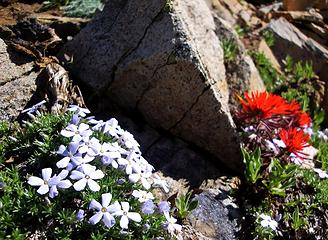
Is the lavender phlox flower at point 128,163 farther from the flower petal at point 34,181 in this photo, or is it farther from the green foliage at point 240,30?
the green foliage at point 240,30

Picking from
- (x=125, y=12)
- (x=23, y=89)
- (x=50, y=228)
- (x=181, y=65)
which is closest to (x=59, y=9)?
(x=125, y=12)

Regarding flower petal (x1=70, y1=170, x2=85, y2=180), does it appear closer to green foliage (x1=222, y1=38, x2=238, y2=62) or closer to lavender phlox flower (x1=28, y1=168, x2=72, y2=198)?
lavender phlox flower (x1=28, y1=168, x2=72, y2=198)

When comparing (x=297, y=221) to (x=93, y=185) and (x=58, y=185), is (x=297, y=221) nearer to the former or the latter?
(x=93, y=185)

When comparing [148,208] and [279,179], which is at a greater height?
[148,208]

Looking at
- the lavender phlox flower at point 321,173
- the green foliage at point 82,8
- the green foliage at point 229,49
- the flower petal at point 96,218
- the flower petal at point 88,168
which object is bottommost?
the lavender phlox flower at point 321,173

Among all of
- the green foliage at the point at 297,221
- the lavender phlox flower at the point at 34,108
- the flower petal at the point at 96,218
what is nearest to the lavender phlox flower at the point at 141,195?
the flower petal at the point at 96,218

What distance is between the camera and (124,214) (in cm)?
364

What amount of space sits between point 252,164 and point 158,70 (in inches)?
54.1

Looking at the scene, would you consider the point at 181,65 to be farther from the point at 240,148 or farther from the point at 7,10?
the point at 7,10

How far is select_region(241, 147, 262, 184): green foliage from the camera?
203 inches

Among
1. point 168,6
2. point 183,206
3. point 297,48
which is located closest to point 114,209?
point 183,206

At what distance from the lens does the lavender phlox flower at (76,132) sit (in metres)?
3.99

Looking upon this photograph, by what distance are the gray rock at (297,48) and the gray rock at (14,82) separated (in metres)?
4.63

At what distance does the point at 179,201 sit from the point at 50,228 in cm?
129
